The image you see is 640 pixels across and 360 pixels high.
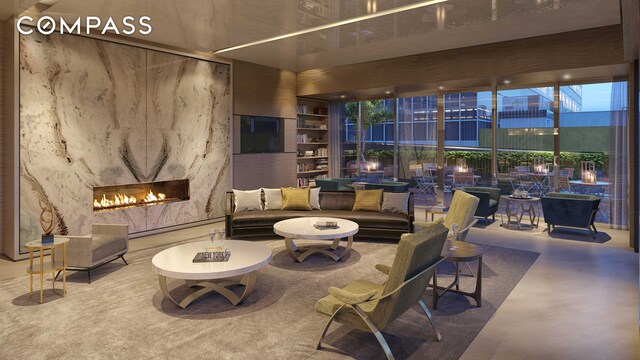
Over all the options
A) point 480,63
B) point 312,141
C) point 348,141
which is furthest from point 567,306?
point 312,141

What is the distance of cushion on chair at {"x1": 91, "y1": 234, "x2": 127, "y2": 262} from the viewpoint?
500 centimetres

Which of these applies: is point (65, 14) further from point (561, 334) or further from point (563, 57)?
point (563, 57)

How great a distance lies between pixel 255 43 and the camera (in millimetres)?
7520

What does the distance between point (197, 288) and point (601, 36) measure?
282 inches

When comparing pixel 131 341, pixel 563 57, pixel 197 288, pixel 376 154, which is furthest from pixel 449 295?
pixel 376 154

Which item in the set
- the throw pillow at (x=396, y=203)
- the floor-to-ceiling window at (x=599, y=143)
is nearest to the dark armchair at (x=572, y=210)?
the floor-to-ceiling window at (x=599, y=143)

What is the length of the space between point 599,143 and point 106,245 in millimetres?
8843

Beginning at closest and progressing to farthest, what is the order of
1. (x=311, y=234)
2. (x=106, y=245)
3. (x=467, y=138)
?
(x=106, y=245), (x=311, y=234), (x=467, y=138)

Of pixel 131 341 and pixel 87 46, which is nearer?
pixel 131 341

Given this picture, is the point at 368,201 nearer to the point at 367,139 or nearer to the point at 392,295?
the point at 392,295

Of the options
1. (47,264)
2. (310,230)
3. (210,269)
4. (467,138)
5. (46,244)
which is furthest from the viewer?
(467,138)

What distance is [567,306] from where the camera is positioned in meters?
4.24

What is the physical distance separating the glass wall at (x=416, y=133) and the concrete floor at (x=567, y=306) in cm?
371

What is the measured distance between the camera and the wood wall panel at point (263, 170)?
30.1ft
